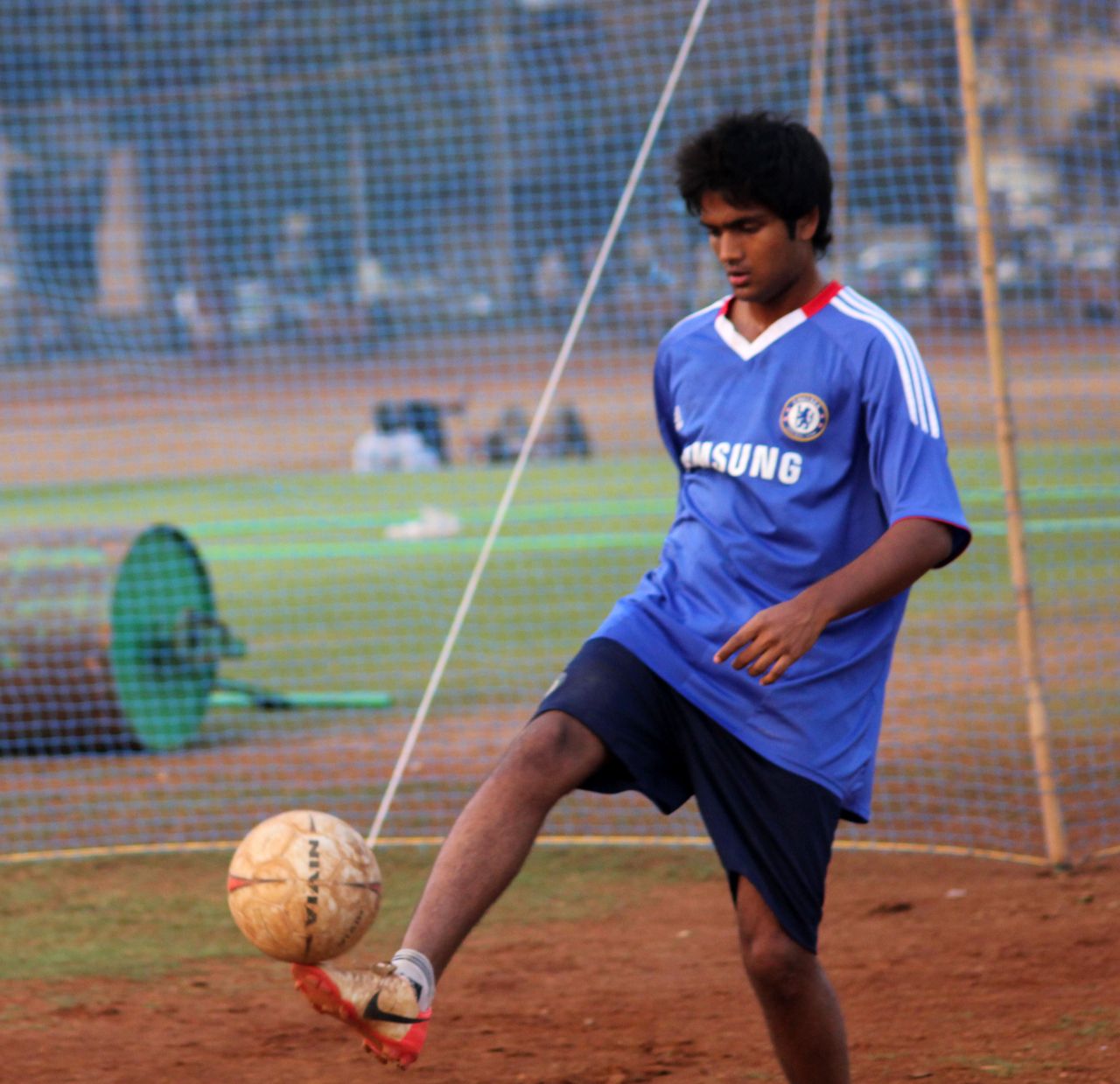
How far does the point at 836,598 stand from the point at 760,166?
916mm

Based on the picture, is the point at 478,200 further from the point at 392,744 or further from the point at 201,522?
the point at 392,744

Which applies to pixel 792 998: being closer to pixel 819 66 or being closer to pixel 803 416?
pixel 803 416

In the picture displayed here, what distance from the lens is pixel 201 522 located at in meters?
19.5

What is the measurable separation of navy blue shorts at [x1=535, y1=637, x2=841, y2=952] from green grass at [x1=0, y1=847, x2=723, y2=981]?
7.74 feet

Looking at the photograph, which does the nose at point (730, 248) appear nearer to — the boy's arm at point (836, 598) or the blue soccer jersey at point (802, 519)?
the blue soccer jersey at point (802, 519)

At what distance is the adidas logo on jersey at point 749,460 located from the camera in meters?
3.64

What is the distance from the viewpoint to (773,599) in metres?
3.67

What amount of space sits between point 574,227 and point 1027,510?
29.5 feet

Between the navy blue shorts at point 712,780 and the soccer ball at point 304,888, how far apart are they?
513 millimetres

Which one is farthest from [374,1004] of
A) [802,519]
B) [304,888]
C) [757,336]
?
[757,336]

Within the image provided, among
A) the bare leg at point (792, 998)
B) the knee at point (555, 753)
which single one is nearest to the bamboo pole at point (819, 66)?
the knee at point (555, 753)

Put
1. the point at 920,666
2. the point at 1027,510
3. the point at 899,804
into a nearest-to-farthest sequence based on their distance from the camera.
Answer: the point at 899,804 → the point at 920,666 → the point at 1027,510

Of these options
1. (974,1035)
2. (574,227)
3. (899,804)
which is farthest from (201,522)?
(974,1035)

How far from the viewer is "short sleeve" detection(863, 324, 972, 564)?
11.4 feet
